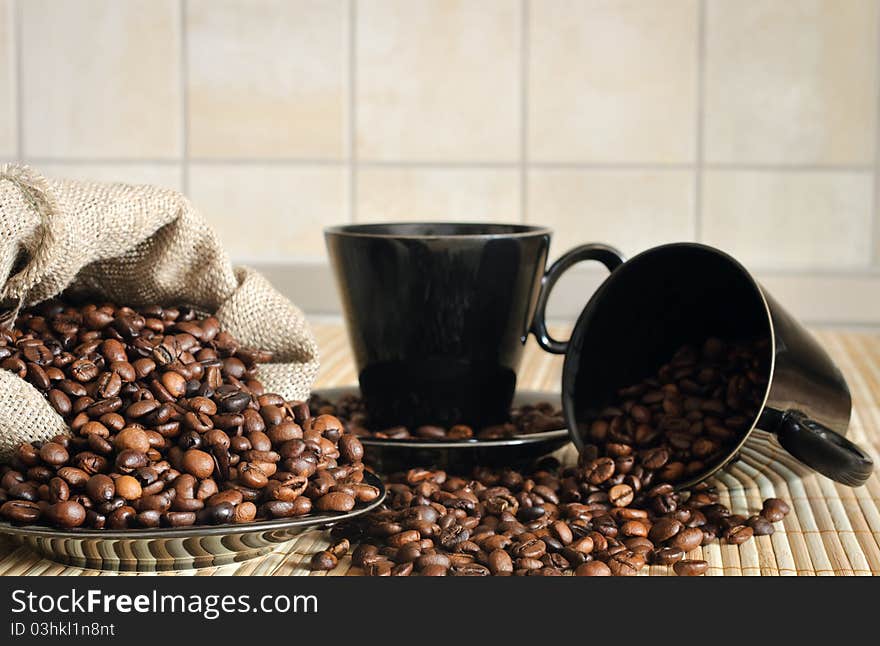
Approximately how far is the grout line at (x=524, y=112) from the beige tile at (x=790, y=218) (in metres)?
0.34

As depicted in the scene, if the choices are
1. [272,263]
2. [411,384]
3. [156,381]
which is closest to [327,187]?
[272,263]

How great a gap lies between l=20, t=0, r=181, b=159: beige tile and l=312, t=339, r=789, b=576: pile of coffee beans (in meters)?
1.50

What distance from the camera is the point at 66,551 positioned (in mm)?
684

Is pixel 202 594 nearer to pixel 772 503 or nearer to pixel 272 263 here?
pixel 772 503

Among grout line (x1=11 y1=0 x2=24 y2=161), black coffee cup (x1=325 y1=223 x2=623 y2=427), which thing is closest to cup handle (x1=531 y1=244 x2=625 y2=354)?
black coffee cup (x1=325 y1=223 x2=623 y2=427)

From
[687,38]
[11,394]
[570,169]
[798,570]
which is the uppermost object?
[687,38]

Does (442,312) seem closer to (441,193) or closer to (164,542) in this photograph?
(164,542)

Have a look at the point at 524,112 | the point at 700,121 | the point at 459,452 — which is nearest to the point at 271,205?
the point at 524,112

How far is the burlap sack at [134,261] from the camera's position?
85 centimetres

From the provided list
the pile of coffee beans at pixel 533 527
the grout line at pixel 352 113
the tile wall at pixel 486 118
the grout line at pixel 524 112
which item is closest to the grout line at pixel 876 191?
the tile wall at pixel 486 118

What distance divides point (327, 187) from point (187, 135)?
30 centimetres

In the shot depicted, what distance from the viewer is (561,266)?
3.27 ft

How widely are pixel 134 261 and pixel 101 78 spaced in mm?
1368

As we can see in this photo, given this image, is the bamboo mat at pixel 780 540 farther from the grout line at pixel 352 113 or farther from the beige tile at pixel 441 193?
the grout line at pixel 352 113
